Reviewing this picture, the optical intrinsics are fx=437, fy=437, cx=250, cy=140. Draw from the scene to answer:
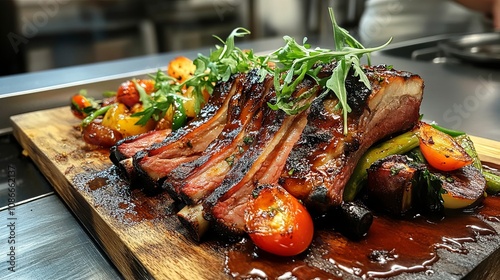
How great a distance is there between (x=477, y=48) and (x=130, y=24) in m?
5.47

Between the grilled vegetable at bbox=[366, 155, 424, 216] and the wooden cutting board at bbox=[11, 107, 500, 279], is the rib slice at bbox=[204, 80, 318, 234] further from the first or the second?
the grilled vegetable at bbox=[366, 155, 424, 216]

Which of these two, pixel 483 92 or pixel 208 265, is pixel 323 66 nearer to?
pixel 208 265

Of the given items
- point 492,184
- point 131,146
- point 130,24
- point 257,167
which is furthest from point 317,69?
point 130,24

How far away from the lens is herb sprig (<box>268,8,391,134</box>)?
1.93m

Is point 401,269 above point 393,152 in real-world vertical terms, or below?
below

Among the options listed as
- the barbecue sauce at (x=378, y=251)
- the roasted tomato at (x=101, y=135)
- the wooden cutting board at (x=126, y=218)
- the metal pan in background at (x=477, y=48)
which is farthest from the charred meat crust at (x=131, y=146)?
the metal pan in background at (x=477, y=48)

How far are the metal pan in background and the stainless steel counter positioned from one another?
0.45 ft

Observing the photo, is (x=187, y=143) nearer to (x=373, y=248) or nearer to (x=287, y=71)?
(x=287, y=71)

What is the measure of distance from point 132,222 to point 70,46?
19.8 ft

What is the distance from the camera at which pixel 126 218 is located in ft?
6.43

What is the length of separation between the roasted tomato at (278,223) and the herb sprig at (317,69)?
0.42 metres

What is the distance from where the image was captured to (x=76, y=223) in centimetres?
214

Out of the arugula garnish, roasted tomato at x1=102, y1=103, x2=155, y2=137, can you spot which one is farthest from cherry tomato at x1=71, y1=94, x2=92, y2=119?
the arugula garnish

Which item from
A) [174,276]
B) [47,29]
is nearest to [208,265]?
[174,276]
